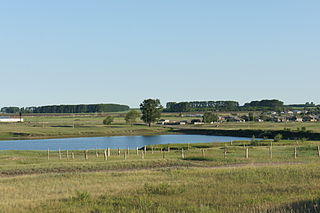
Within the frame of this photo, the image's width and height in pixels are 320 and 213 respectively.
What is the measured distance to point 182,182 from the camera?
2742 centimetres

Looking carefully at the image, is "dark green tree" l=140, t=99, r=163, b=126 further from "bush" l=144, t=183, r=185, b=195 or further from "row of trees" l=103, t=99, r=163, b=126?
"bush" l=144, t=183, r=185, b=195

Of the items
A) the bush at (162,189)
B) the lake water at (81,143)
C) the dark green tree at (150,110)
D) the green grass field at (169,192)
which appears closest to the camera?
the green grass field at (169,192)

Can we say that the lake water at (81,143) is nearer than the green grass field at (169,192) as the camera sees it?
No

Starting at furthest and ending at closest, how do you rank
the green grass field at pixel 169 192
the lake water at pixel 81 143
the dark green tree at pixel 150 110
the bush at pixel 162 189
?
the dark green tree at pixel 150 110, the lake water at pixel 81 143, the bush at pixel 162 189, the green grass field at pixel 169 192

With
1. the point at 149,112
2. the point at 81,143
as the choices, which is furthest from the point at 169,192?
the point at 149,112

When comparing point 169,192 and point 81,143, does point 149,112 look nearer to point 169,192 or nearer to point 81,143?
point 81,143

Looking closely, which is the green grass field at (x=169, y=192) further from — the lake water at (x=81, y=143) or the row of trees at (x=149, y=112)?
the row of trees at (x=149, y=112)

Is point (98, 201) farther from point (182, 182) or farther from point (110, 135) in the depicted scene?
point (110, 135)

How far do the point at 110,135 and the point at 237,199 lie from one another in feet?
415

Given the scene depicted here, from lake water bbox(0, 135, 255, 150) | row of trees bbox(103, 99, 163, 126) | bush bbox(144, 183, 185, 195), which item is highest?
row of trees bbox(103, 99, 163, 126)

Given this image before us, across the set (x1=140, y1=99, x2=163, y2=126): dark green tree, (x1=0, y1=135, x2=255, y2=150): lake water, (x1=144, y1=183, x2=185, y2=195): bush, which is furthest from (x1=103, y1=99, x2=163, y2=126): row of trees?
(x1=144, y1=183, x2=185, y2=195): bush

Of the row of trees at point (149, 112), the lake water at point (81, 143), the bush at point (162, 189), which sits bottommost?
the lake water at point (81, 143)

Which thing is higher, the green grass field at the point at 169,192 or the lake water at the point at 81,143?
the green grass field at the point at 169,192

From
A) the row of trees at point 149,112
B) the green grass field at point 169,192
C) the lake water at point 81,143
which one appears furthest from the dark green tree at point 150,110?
the green grass field at point 169,192
